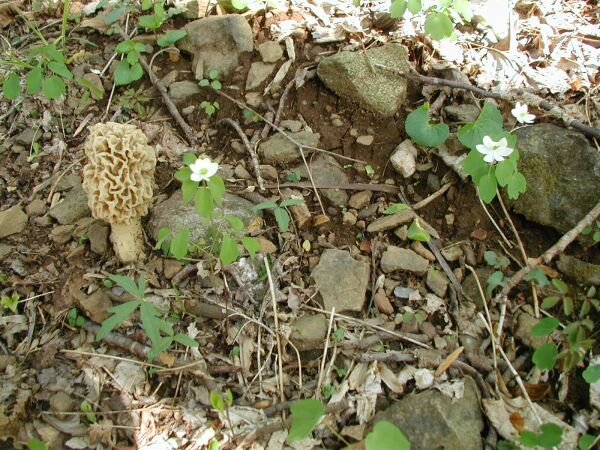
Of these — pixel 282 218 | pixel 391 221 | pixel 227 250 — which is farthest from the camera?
pixel 391 221

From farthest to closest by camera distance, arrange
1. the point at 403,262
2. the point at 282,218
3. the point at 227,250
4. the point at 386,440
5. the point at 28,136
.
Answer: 1. the point at 28,136
2. the point at 403,262
3. the point at 282,218
4. the point at 227,250
5. the point at 386,440

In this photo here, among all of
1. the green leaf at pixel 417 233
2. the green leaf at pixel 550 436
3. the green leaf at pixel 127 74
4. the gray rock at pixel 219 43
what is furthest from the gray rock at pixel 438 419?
the green leaf at pixel 127 74

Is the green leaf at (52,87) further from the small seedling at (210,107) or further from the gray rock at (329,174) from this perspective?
the gray rock at (329,174)

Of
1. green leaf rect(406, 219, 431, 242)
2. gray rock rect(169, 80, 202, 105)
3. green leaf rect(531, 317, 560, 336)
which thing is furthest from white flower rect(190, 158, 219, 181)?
green leaf rect(531, 317, 560, 336)

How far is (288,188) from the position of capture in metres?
2.50

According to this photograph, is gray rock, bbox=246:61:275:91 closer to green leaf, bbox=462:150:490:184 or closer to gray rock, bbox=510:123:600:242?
green leaf, bbox=462:150:490:184

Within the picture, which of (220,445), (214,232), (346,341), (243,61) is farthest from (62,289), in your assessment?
(243,61)

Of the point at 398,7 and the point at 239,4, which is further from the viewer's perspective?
the point at 239,4

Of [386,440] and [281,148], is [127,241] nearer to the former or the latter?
[281,148]

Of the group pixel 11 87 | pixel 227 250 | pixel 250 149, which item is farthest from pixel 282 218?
pixel 11 87

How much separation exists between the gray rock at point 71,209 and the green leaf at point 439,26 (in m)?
1.89

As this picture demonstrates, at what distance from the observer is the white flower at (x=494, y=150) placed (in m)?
2.02

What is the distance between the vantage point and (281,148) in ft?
8.42

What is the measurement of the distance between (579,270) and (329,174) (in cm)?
119
